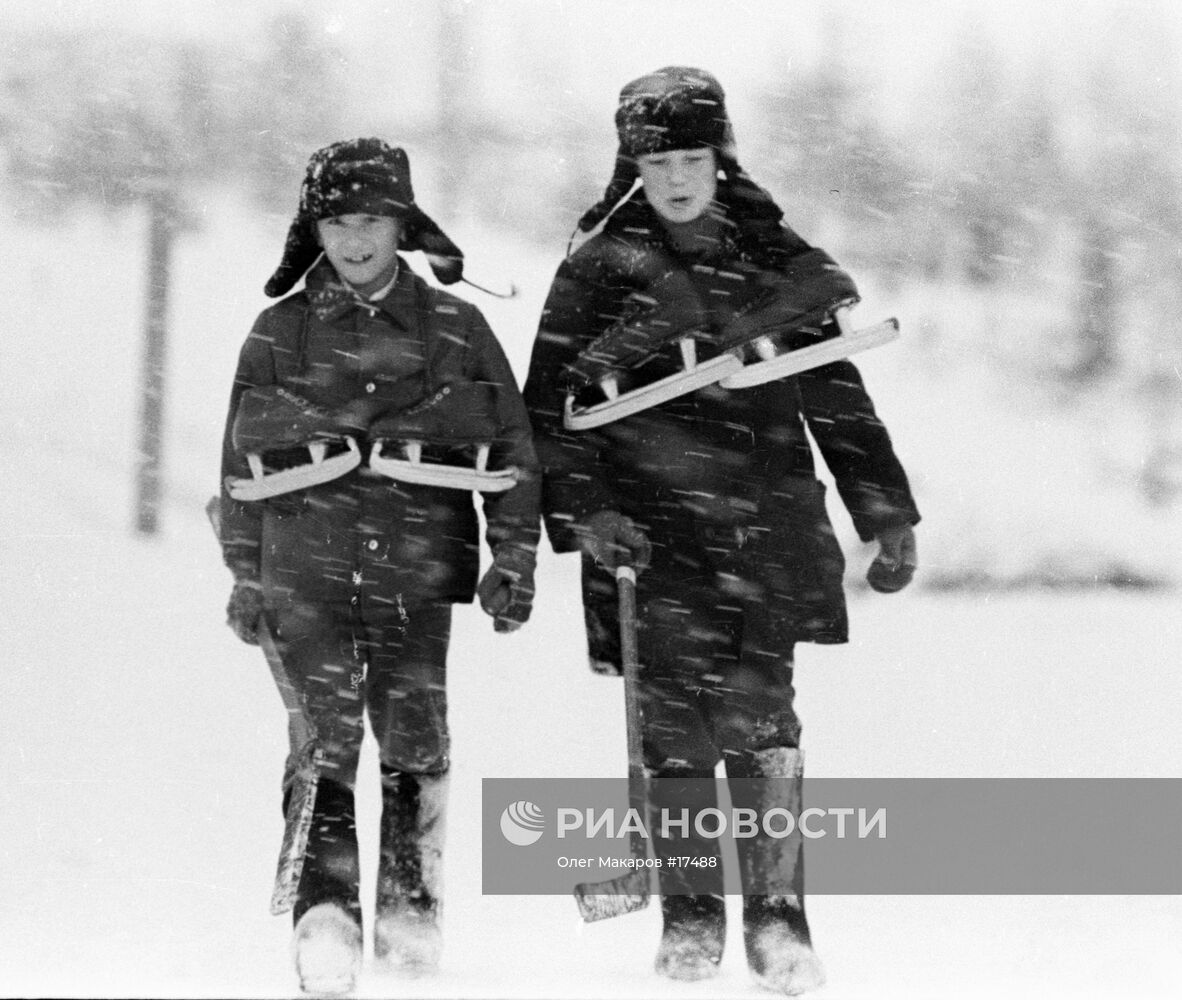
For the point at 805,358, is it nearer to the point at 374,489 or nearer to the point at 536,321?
the point at 536,321

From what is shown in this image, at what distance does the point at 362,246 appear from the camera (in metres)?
3.45

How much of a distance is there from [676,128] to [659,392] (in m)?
0.52

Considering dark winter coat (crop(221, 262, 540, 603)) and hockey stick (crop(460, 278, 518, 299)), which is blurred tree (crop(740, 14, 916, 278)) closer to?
hockey stick (crop(460, 278, 518, 299))

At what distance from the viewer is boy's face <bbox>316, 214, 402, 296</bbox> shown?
3441 millimetres

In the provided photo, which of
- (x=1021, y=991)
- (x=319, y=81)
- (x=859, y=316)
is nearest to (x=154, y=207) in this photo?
(x=319, y=81)

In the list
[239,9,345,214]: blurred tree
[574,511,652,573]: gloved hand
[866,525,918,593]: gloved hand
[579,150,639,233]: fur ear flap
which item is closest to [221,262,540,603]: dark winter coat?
[574,511,652,573]: gloved hand

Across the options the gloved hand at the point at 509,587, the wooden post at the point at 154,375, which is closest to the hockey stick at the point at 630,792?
the gloved hand at the point at 509,587

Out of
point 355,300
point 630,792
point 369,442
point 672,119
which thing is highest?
point 672,119

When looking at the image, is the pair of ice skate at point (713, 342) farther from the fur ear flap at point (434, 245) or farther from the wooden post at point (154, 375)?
the wooden post at point (154, 375)

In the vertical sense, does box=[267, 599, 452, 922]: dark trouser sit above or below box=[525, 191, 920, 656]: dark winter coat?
below

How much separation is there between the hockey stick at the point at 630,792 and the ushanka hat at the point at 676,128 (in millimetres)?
771

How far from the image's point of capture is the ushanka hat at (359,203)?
341 centimetres

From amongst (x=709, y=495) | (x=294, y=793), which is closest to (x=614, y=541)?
(x=709, y=495)

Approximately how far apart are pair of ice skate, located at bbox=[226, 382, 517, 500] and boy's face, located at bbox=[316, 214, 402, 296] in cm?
26
